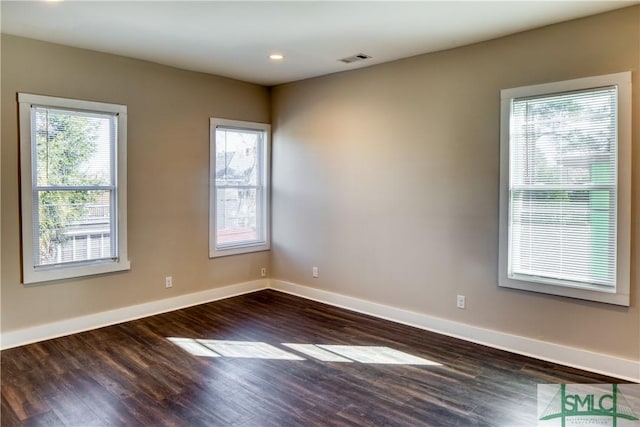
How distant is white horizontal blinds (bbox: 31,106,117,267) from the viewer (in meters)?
3.89

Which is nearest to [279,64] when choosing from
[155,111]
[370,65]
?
[370,65]

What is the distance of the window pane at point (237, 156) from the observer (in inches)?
210

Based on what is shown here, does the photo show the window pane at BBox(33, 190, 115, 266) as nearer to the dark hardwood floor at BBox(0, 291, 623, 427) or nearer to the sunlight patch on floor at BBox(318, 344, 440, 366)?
the dark hardwood floor at BBox(0, 291, 623, 427)

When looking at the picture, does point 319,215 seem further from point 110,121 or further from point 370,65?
point 110,121

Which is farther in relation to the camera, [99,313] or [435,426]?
[99,313]

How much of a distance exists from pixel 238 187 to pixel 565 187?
3.67 meters

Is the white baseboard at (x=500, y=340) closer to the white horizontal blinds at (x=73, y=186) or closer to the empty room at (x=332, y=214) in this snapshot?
the empty room at (x=332, y=214)

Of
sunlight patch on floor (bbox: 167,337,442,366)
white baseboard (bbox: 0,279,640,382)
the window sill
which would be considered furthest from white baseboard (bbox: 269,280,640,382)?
the window sill

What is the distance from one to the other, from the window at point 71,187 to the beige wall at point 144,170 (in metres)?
0.09

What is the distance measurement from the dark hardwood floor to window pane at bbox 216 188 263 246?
4.61 ft

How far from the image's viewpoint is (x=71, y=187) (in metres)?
4.07

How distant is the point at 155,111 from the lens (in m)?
4.66

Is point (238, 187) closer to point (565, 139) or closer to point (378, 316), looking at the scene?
point (378, 316)

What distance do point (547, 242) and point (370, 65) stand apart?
2511mm
